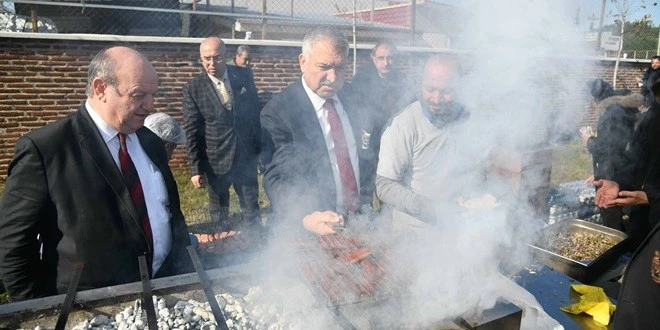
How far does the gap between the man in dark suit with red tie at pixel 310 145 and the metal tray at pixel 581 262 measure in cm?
140

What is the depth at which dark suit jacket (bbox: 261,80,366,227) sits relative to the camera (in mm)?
2988

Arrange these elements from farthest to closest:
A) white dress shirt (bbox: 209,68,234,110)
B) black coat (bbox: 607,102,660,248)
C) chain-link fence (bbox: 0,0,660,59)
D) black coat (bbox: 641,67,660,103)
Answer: chain-link fence (bbox: 0,0,660,59)
white dress shirt (bbox: 209,68,234,110)
black coat (bbox: 641,67,660,103)
black coat (bbox: 607,102,660,248)

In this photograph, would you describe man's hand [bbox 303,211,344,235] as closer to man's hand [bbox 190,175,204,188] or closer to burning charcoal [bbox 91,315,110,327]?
burning charcoal [bbox 91,315,110,327]

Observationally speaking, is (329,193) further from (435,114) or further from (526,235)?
(526,235)

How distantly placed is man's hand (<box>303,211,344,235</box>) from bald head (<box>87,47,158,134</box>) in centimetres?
112

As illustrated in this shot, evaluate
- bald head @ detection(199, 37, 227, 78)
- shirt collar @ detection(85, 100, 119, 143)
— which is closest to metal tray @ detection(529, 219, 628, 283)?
shirt collar @ detection(85, 100, 119, 143)

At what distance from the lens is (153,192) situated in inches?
98.0

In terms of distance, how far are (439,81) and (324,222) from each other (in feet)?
4.12

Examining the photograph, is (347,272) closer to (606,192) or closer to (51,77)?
(606,192)

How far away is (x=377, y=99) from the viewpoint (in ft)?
13.9

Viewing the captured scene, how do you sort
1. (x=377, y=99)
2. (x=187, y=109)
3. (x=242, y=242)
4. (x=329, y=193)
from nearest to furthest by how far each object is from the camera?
1. (x=329, y=193)
2. (x=242, y=242)
3. (x=377, y=99)
4. (x=187, y=109)

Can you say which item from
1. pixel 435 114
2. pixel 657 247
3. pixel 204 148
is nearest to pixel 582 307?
pixel 657 247

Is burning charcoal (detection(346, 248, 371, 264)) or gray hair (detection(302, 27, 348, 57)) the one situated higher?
gray hair (detection(302, 27, 348, 57))

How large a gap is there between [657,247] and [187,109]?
14.6 feet
